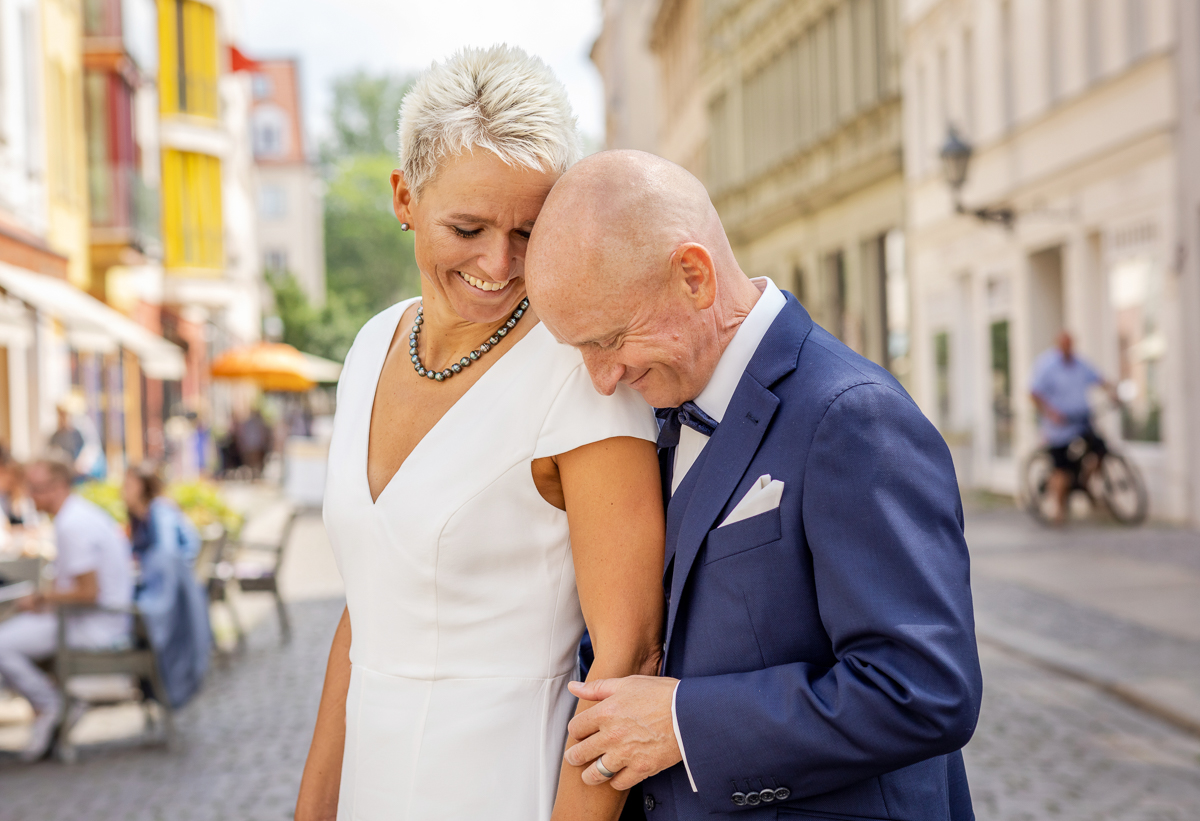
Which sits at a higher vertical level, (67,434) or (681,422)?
(681,422)

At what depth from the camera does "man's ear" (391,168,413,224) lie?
6.77 feet

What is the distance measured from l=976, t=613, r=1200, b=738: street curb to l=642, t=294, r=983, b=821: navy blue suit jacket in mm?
4942

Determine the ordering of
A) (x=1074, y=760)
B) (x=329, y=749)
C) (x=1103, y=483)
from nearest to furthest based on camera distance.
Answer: (x=329, y=749), (x=1074, y=760), (x=1103, y=483)

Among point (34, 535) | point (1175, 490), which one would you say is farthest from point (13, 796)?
point (1175, 490)

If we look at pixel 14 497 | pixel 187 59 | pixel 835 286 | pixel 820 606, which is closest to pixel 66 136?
pixel 14 497

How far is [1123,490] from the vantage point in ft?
44.8

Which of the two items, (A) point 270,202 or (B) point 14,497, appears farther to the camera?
(A) point 270,202

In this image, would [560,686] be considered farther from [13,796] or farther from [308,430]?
[308,430]

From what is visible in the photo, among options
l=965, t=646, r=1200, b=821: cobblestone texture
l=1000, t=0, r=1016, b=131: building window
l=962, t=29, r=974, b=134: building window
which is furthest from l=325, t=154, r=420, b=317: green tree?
l=965, t=646, r=1200, b=821: cobblestone texture

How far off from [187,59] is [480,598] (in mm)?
32033

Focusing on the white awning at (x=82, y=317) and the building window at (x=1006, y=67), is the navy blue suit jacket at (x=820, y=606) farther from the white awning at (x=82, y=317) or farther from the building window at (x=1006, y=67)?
the building window at (x=1006, y=67)

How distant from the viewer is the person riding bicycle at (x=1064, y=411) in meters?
13.6

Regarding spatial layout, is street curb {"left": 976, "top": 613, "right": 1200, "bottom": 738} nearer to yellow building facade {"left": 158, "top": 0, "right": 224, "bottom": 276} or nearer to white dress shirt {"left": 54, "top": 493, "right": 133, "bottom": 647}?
white dress shirt {"left": 54, "top": 493, "right": 133, "bottom": 647}

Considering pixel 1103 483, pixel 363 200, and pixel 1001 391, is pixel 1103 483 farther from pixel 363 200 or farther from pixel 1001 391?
pixel 363 200
